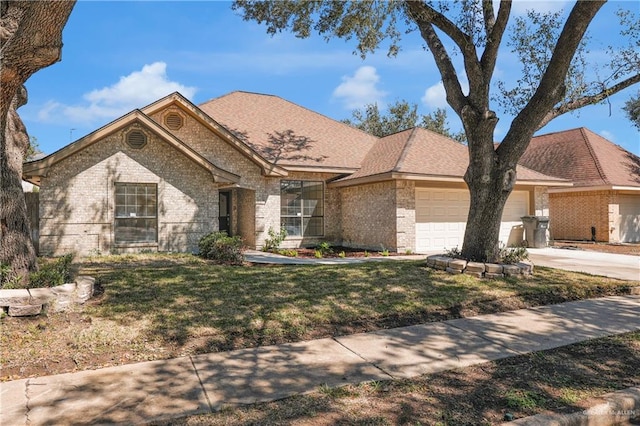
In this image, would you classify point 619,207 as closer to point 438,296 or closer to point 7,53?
point 438,296

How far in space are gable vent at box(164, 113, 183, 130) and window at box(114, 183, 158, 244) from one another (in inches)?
121

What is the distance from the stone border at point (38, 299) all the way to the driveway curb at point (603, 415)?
5.64 meters

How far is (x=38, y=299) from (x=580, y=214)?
914 inches

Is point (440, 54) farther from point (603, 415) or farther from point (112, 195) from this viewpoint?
point (112, 195)

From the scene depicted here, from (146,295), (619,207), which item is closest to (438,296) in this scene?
(146,295)

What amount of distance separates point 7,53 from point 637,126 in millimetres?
26912

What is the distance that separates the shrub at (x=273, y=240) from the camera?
15461 millimetres

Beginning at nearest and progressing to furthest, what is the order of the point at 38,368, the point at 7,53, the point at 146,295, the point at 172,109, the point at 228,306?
the point at 38,368, the point at 7,53, the point at 228,306, the point at 146,295, the point at 172,109

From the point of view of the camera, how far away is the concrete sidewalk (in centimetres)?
349

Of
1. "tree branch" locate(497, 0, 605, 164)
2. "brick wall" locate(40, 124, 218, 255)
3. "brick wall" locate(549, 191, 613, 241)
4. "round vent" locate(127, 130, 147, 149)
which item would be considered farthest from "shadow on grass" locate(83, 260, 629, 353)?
"brick wall" locate(549, 191, 613, 241)

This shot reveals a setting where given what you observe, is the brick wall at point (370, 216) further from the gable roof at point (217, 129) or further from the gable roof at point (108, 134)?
the gable roof at point (108, 134)

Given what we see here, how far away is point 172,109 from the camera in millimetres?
14945


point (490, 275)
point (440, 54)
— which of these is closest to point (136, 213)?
point (440, 54)

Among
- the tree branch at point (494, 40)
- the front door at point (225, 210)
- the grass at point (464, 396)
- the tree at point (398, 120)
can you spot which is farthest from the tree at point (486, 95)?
the tree at point (398, 120)
